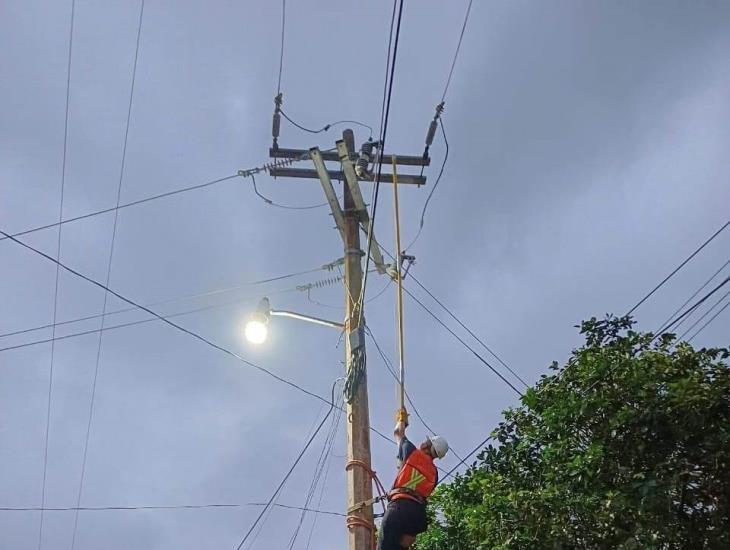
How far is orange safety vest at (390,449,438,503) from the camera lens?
20.7 feet

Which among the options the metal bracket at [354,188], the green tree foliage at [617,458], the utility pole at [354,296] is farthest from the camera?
the metal bracket at [354,188]

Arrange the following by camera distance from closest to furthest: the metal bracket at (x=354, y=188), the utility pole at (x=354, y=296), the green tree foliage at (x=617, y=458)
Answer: the green tree foliage at (x=617, y=458)
the utility pole at (x=354, y=296)
the metal bracket at (x=354, y=188)

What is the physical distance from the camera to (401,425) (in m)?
6.79

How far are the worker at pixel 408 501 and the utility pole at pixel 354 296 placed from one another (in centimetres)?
35

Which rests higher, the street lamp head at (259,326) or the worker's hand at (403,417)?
the street lamp head at (259,326)

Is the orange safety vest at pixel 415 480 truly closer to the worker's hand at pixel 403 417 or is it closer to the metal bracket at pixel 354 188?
the worker's hand at pixel 403 417

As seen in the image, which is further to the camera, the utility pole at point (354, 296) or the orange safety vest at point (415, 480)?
the utility pole at point (354, 296)

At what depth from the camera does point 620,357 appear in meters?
7.14

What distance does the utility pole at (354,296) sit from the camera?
664 cm

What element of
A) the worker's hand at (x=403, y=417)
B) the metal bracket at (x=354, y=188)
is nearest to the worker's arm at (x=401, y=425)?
the worker's hand at (x=403, y=417)

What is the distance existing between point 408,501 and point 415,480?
166 mm

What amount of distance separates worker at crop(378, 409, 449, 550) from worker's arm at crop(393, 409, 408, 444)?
217 mm

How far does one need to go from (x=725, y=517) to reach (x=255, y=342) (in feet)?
15.3

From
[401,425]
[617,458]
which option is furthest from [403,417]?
[617,458]
